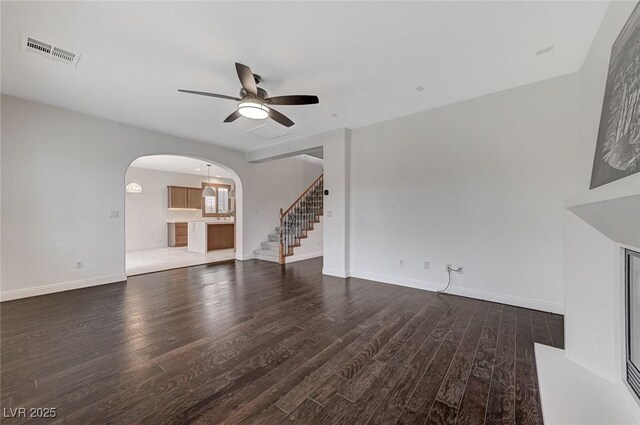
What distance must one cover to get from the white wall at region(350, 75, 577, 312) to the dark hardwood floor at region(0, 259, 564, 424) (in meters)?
0.48

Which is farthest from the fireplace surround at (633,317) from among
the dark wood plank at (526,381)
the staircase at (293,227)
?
the staircase at (293,227)

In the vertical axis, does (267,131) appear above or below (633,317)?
above

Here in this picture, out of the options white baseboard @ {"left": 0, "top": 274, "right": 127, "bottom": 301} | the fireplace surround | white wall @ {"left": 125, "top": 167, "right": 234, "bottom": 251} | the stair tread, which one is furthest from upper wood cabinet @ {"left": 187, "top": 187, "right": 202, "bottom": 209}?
the fireplace surround

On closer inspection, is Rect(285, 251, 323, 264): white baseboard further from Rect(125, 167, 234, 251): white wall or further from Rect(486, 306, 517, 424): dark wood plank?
Rect(125, 167, 234, 251): white wall

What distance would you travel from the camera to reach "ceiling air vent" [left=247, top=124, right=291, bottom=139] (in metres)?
4.58

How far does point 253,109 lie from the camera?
111 inches

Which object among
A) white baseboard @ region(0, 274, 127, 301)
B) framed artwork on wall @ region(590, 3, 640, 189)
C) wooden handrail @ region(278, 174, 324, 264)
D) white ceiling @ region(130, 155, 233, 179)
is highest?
white ceiling @ region(130, 155, 233, 179)

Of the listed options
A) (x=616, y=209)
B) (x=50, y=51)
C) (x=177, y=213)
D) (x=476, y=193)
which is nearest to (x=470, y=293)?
(x=476, y=193)

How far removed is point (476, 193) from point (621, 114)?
6.87 feet

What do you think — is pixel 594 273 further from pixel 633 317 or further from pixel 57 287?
pixel 57 287

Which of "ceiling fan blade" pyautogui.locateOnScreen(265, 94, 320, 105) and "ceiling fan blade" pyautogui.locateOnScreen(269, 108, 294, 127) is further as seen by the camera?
"ceiling fan blade" pyautogui.locateOnScreen(269, 108, 294, 127)

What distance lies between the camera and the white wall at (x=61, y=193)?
3.46 m

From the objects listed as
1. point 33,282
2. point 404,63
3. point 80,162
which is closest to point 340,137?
point 404,63

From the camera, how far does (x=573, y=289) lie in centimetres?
200
